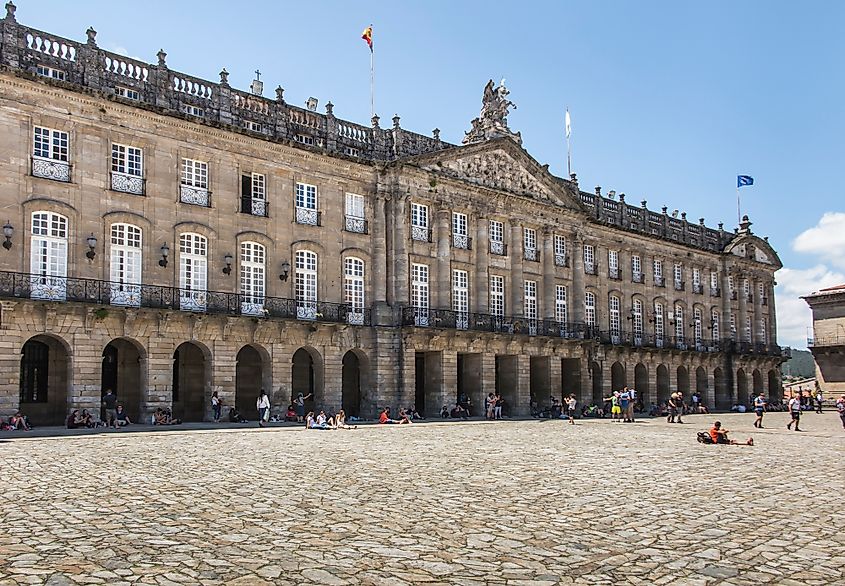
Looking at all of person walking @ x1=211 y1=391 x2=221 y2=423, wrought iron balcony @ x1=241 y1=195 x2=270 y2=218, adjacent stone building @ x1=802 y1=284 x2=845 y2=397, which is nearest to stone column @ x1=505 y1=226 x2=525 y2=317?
wrought iron balcony @ x1=241 y1=195 x2=270 y2=218

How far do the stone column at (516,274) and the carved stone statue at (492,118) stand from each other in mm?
4983

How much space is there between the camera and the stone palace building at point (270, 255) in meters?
27.8

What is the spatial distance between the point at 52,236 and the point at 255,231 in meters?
7.95

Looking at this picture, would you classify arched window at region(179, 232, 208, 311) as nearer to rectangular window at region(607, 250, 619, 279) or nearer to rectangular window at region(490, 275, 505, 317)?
rectangular window at region(490, 275, 505, 317)

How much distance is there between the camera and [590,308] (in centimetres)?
4959

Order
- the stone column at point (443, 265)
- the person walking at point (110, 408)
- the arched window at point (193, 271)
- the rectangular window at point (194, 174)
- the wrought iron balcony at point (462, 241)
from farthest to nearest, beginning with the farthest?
the wrought iron balcony at point (462, 241)
the stone column at point (443, 265)
the rectangular window at point (194, 174)
the arched window at point (193, 271)
the person walking at point (110, 408)

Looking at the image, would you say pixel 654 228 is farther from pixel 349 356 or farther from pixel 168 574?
pixel 168 574

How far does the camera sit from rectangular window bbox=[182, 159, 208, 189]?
31.6 meters

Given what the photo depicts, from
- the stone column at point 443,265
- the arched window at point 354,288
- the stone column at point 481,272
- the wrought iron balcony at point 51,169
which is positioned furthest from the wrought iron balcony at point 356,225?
the wrought iron balcony at point 51,169

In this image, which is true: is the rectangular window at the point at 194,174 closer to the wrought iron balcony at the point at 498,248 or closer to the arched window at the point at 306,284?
the arched window at the point at 306,284

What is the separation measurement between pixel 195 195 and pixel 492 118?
17704 millimetres

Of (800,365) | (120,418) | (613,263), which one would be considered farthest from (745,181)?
(800,365)

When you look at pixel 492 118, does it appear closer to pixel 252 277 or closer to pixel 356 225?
pixel 356 225

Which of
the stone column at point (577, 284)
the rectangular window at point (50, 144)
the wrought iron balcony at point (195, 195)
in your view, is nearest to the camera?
the rectangular window at point (50, 144)
